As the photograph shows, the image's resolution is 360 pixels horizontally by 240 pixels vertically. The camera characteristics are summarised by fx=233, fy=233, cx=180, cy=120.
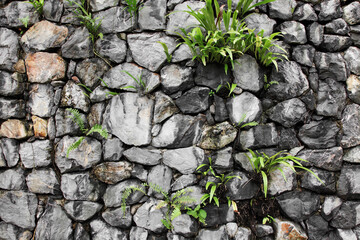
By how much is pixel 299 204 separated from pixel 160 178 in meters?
1.48

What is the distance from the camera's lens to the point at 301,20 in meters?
2.60

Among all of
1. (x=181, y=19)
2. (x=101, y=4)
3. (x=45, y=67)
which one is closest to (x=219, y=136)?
(x=181, y=19)

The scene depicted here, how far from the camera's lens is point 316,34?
2.57 meters

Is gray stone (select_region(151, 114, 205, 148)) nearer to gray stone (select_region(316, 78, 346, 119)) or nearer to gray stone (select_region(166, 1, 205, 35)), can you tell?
gray stone (select_region(166, 1, 205, 35))

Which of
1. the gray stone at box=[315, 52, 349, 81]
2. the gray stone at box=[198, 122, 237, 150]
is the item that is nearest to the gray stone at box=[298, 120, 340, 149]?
the gray stone at box=[315, 52, 349, 81]

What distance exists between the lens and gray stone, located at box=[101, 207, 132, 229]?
2.54 m

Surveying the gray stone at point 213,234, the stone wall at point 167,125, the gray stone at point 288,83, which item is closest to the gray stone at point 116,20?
the stone wall at point 167,125

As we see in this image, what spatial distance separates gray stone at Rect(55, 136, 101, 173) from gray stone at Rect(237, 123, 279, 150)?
5.25 ft

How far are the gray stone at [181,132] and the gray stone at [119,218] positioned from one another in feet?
2.76

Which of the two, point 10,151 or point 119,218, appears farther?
point 10,151

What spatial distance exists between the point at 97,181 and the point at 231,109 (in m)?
1.68

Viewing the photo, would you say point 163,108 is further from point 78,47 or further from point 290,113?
point 290,113

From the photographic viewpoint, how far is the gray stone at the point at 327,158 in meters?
2.45

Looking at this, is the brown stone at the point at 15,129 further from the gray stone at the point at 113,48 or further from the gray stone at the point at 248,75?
the gray stone at the point at 248,75
